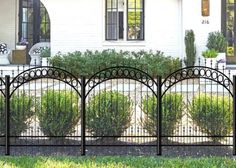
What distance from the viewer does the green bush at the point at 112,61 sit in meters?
18.7

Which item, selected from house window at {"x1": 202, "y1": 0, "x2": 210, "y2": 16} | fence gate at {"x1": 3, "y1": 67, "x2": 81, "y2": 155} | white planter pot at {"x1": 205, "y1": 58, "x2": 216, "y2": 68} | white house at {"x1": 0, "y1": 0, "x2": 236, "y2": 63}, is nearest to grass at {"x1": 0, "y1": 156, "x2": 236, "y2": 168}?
fence gate at {"x1": 3, "y1": 67, "x2": 81, "y2": 155}

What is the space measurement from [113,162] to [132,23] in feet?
43.6

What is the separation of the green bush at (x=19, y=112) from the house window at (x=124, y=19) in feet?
37.4

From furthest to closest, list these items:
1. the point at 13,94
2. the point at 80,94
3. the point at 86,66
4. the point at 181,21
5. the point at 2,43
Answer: the point at 2,43
the point at 181,21
the point at 86,66
the point at 13,94
the point at 80,94

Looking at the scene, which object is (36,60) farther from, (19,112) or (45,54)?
(19,112)

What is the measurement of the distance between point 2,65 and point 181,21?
5.97m

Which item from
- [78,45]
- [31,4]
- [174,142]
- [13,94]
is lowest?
[174,142]

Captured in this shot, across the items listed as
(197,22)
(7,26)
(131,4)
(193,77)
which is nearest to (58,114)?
(193,77)

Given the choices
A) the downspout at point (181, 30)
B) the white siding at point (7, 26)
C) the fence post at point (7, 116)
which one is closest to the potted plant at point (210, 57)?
the downspout at point (181, 30)

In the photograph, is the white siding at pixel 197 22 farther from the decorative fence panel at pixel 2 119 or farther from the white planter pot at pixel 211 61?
the decorative fence panel at pixel 2 119

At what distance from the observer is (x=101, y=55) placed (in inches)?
754

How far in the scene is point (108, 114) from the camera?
9531mm

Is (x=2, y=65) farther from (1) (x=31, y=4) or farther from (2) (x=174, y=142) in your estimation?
(2) (x=174, y=142)

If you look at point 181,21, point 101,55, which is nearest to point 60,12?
point 101,55
